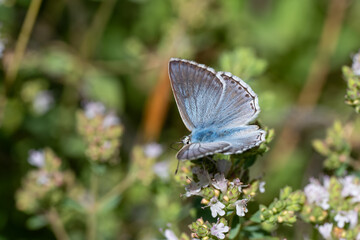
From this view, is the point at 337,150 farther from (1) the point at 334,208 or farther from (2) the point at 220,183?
(2) the point at 220,183

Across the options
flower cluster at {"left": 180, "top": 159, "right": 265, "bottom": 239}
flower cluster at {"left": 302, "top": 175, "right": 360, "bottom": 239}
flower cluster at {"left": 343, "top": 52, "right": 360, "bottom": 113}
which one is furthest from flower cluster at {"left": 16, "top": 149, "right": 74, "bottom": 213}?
flower cluster at {"left": 343, "top": 52, "right": 360, "bottom": 113}

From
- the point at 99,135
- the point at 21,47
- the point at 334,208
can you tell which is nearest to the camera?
the point at 334,208

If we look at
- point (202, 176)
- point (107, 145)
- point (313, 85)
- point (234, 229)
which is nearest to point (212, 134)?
point (202, 176)

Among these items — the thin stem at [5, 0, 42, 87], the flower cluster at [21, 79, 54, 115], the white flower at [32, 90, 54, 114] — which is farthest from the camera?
the white flower at [32, 90, 54, 114]

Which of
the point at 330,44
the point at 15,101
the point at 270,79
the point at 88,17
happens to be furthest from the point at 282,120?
the point at 15,101

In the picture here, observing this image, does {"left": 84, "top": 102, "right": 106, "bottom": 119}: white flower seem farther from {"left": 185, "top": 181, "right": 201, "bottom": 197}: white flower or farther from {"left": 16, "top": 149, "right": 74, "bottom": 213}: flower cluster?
{"left": 185, "top": 181, "right": 201, "bottom": 197}: white flower

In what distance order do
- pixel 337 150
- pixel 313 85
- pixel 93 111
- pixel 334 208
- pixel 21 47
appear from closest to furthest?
pixel 334 208, pixel 337 150, pixel 93 111, pixel 21 47, pixel 313 85

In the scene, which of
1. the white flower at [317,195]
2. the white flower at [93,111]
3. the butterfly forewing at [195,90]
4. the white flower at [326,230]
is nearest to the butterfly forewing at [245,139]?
the butterfly forewing at [195,90]

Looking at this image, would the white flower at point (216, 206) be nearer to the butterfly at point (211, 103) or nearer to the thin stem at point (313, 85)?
the butterfly at point (211, 103)
